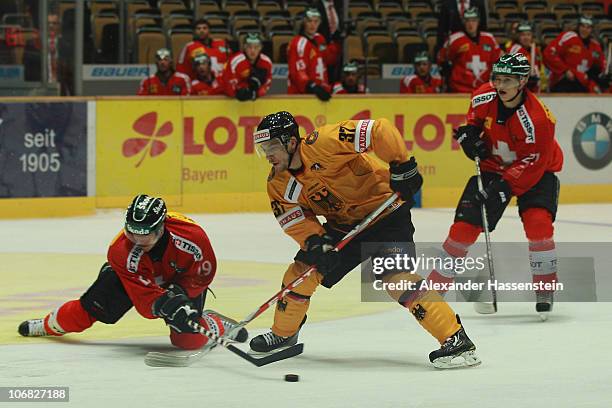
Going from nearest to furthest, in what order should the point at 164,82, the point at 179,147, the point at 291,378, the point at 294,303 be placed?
the point at 291,378 → the point at 294,303 → the point at 179,147 → the point at 164,82

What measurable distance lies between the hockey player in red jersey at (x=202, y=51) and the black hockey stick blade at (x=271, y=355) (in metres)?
7.40

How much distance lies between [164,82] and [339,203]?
23.5ft

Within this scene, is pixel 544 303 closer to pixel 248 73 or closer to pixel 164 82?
pixel 248 73

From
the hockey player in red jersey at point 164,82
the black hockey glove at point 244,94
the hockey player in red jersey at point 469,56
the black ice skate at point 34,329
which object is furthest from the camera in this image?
the hockey player in red jersey at point 469,56

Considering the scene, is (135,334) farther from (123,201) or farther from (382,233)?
(123,201)

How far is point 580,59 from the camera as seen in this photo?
14.5 m

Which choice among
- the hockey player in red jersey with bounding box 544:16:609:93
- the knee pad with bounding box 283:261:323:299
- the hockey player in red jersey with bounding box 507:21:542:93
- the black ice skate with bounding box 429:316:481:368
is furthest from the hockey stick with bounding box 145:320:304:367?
the hockey player in red jersey with bounding box 544:16:609:93

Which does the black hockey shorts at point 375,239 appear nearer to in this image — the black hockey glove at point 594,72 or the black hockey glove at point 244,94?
the black hockey glove at point 244,94

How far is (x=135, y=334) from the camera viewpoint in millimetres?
6941

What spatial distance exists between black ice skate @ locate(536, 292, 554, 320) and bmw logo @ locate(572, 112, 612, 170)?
6.33 metres

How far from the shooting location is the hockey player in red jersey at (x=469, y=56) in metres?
13.8
